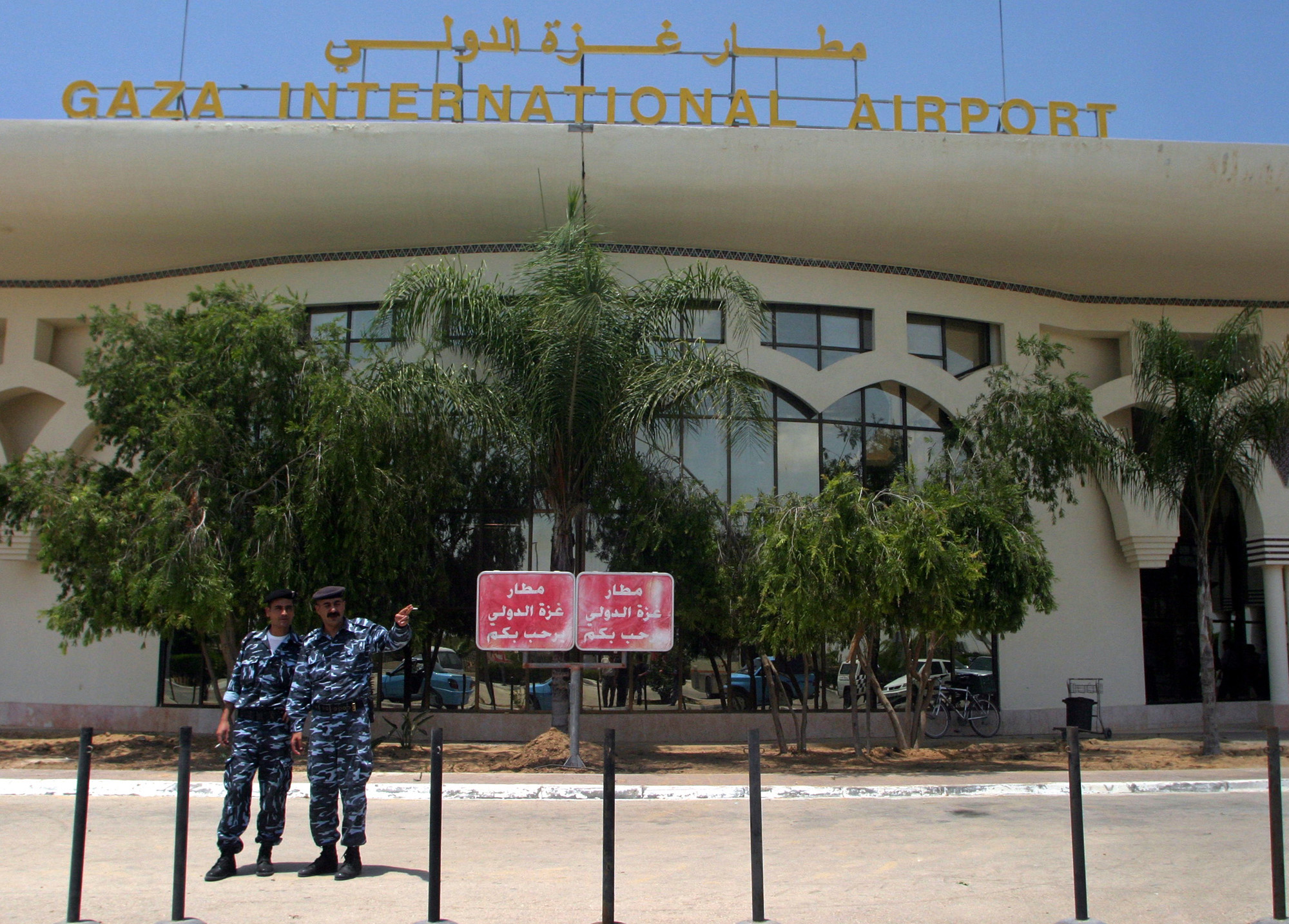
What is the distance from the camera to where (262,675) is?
22.7 ft

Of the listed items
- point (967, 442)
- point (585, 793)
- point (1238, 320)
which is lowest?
point (585, 793)

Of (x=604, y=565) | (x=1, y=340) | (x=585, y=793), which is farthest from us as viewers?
(x=1, y=340)

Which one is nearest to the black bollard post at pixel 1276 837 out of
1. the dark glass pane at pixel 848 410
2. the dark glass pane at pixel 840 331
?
the dark glass pane at pixel 848 410

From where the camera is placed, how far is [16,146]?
16.3 m

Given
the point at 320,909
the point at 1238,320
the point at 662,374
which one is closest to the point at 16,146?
the point at 662,374

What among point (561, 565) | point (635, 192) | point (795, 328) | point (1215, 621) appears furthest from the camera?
point (1215, 621)

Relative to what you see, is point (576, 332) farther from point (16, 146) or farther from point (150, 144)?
point (16, 146)

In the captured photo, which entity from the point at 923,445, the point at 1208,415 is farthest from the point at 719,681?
the point at 1208,415

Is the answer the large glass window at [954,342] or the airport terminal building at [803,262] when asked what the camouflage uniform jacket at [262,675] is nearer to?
the airport terminal building at [803,262]

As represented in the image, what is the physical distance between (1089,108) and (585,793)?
1384 cm

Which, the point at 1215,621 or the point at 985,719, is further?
the point at 1215,621

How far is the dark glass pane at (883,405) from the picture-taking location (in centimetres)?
1881

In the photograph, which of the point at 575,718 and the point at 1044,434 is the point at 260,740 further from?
the point at 1044,434

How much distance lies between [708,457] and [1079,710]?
7.21 meters
